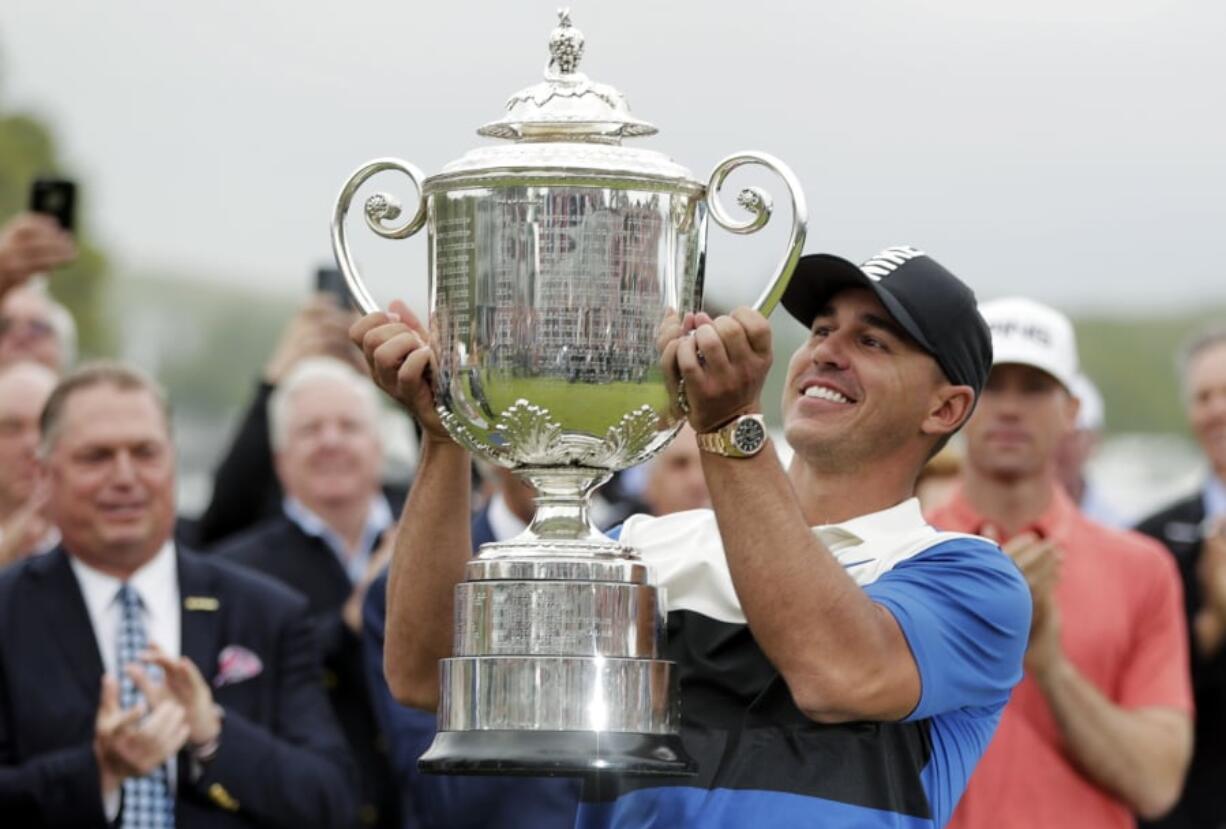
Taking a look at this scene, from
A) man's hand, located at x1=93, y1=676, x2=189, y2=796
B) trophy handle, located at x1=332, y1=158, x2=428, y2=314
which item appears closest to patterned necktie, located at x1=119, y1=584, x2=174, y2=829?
man's hand, located at x1=93, y1=676, x2=189, y2=796

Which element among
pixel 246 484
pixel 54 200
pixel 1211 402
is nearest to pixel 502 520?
pixel 246 484

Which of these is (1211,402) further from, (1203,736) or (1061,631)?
(1061,631)

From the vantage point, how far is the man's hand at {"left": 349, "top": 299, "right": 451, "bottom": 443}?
12.0ft

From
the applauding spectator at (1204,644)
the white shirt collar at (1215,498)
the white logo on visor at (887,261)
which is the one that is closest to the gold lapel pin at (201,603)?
the white logo on visor at (887,261)

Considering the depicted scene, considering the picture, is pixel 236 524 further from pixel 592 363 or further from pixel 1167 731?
pixel 592 363

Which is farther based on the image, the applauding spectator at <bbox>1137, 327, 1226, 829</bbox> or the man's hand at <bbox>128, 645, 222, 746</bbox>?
the applauding spectator at <bbox>1137, 327, 1226, 829</bbox>

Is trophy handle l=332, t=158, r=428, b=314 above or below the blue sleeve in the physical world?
above

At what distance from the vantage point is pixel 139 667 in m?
5.69

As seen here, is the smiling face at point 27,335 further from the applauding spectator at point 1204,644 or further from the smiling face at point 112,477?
the applauding spectator at point 1204,644

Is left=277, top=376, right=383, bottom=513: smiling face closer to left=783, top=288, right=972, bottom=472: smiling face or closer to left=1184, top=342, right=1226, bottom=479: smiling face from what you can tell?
left=1184, top=342, right=1226, bottom=479: smiling face

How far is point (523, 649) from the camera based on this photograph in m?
3.59

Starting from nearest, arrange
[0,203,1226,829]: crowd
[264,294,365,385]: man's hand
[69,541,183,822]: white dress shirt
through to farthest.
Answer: [0,203,1226,829]: crowd < [69,541,183,822]: white dress shirt < [264,294,365,385]: man's hand

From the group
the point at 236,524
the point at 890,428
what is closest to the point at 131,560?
the point at 236,524

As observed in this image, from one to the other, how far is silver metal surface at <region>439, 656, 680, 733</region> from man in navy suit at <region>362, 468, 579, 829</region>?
169 centimetres
